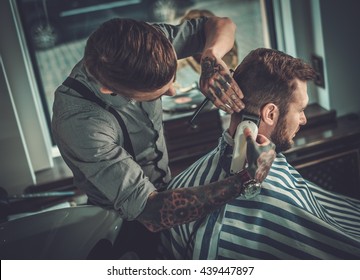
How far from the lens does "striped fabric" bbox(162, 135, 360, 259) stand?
5.04 feet

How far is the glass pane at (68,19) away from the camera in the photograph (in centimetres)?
260

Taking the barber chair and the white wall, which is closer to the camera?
the barber chair

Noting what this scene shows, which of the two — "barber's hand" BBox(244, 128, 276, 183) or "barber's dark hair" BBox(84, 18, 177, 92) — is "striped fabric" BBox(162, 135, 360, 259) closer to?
"barber's hand" BBox(244, 128, 276, 183)

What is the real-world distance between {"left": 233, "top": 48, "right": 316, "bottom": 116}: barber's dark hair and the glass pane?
1.29m

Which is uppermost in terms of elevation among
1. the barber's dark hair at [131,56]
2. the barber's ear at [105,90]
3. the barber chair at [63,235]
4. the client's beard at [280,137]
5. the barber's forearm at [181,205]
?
the barber's dark hair at [131,56]

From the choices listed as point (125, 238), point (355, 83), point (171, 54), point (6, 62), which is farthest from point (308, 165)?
point (6, 62)

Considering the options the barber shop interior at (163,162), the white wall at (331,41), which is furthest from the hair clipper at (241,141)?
the white wall at (331,41)

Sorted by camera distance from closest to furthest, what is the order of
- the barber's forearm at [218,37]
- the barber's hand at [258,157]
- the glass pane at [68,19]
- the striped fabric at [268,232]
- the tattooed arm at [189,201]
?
the barber's hand at [258,157]
the tattooed arm at [189,201]
the striped fabric at [268,232]
the barber's forearm at [218,37]
the glass pane at [68,19]

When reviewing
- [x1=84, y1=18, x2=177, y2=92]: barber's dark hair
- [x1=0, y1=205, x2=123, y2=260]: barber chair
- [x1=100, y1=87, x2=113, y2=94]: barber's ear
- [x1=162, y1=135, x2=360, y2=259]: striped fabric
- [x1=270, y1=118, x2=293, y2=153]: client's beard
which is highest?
[x1=84, y1=18, x2=177, y2=92]: barber's dark hair

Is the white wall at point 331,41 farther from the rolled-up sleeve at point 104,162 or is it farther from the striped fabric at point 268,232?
the rolled-up sleeve at point 104,162

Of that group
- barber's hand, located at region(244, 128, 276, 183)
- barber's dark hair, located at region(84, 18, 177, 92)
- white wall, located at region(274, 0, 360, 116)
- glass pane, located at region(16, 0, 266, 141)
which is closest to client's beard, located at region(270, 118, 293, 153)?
barber's hand, located at region(244, 128, 276, 183)

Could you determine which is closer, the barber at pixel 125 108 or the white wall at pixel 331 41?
the barber at pixel 125 108

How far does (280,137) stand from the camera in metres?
1.66

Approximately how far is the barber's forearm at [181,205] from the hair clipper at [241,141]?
0.11m
